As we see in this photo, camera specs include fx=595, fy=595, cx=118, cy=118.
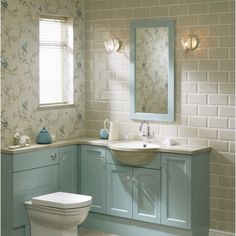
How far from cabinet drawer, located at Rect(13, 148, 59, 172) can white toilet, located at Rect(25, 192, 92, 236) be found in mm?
319

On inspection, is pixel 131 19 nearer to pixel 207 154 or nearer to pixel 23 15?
pixel 23 15

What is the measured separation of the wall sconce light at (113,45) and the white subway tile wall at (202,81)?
51 mm

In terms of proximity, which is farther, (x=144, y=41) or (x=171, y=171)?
(x=144, y=41)

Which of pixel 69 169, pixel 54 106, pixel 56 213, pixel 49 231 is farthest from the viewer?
pixel 54 106

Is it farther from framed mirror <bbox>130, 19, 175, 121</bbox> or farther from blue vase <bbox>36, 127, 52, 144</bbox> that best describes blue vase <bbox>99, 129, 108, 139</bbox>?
blue vase <bbox>36, 127, 52, 144</bbox>

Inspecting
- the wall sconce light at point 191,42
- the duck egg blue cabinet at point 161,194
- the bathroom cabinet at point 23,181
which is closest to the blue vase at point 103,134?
the duck egg blue cabinet at point 161,194

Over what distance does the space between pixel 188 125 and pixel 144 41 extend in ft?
3.21

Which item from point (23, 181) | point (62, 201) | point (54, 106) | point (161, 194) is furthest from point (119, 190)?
point (54, 106)

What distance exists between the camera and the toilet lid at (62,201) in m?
5.36

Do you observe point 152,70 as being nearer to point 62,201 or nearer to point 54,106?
point 54,106

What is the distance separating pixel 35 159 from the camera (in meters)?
5.67

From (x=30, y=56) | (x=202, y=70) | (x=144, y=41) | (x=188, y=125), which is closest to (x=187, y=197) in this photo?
(x=188, y=125)

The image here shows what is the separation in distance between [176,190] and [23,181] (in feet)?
4.70

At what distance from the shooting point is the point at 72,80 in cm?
651
